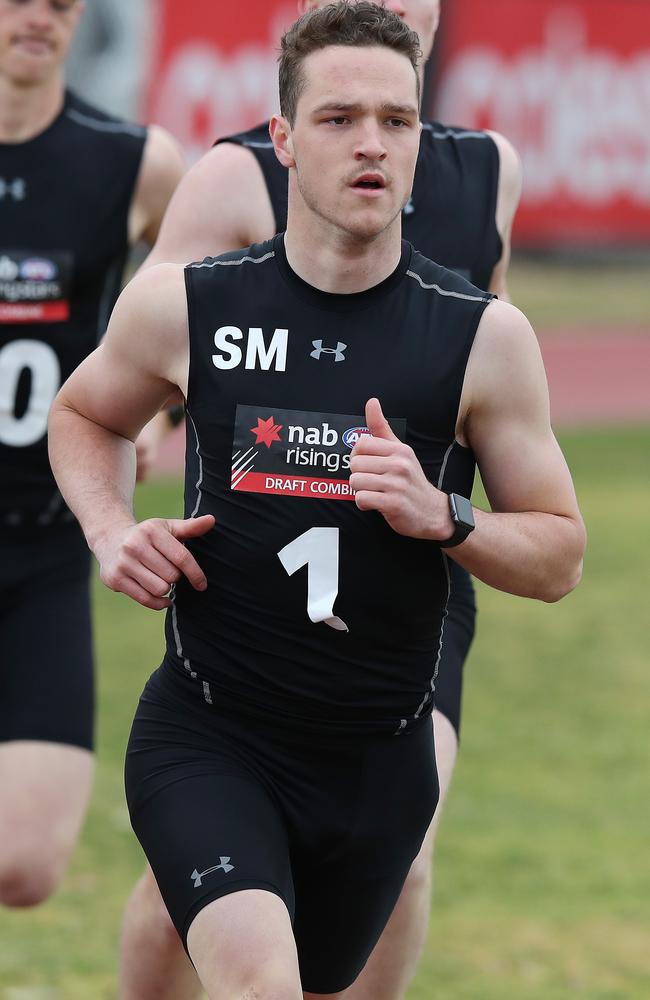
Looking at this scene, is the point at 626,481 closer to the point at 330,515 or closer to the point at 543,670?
the point at 543,670

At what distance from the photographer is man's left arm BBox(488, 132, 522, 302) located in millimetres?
4703

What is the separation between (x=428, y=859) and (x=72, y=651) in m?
1.58

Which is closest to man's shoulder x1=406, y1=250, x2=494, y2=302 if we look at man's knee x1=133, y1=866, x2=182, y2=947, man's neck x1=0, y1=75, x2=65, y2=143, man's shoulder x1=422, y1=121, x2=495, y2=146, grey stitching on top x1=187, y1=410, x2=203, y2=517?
grey stitching on top x1=187, y1=410, x2=203, y2=517

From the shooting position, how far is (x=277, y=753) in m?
3.62

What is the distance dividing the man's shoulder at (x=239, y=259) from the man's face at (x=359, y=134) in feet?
0.70

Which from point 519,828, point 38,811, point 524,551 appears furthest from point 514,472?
point 519,828

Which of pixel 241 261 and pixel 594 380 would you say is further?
pixel 594 380

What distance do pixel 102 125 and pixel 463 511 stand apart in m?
2.84

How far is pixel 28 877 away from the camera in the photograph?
5.13 metres

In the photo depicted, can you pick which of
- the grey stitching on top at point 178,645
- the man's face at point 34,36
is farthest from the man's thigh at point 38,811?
the man's face at point 34,36

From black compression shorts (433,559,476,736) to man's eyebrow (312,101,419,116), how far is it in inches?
53.7

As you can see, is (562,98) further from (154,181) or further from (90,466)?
(90,466)

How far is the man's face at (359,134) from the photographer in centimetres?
338

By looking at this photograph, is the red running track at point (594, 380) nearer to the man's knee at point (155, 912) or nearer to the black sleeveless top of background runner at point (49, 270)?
the black sleeveless top of background runner at point (49, 270)
